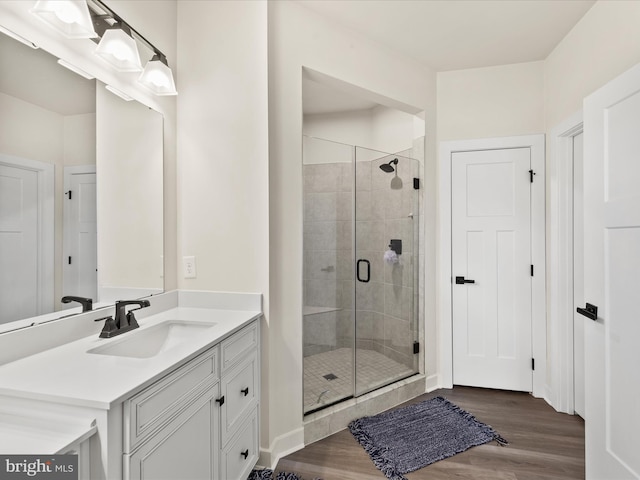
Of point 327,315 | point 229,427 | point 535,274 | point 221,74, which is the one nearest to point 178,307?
point 229,427

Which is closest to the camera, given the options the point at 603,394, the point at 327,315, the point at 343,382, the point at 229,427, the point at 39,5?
the point at 39,5

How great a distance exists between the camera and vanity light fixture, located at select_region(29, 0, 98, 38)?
1.20 m

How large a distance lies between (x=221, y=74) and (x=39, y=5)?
863mm

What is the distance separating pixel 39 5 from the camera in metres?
1.19

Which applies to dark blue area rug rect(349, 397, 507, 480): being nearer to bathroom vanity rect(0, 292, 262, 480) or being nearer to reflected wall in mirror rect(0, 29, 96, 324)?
bathroom vanity rect(0, 292, 262, 480)

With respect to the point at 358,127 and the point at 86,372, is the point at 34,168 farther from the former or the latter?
the point at 358,127

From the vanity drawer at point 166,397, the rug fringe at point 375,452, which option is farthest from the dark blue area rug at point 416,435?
the vanity drawer at point 166,397

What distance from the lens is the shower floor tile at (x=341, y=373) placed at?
2.33 meters

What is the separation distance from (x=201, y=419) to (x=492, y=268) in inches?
99.5

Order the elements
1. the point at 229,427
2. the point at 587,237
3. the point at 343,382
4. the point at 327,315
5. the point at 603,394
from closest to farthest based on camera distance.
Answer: the point at 229,427
the point at 603,394
the point at 587,237
the point at 343,382
the point at 327,315

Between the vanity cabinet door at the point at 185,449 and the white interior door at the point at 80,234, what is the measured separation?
0.70 meters

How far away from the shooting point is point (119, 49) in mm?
1493

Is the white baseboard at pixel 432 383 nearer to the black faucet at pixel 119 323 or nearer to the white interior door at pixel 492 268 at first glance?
the white interior door at pixel 492 268

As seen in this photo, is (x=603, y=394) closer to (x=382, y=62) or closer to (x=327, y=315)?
(x=327, y=315)
